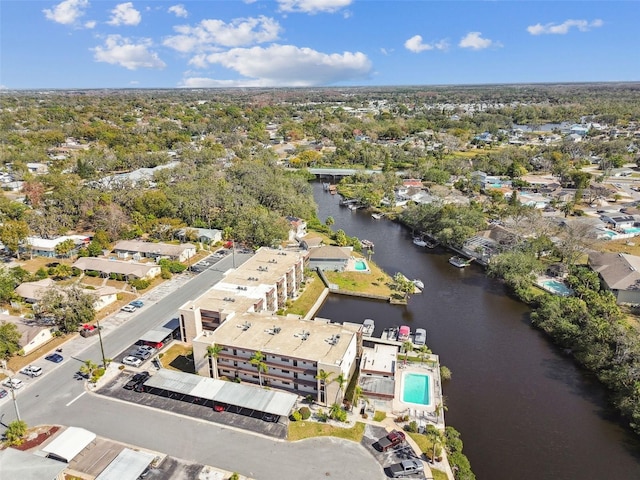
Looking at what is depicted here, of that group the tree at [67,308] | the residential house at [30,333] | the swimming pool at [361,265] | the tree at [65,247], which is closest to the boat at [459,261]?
the swimming pool at [361,265]

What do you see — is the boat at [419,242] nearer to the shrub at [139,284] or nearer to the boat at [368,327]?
the boat at [368,327]

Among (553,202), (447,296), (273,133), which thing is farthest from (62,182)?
(273,133)

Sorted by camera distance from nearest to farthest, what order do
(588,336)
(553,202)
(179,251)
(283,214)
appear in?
(588,336)
(179,251)
(283,214)
(553,202)

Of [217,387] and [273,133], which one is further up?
[273,133]

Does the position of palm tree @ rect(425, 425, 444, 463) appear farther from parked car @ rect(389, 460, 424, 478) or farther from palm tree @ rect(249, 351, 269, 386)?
palm tree @ rect(249, 351, 269, 386)

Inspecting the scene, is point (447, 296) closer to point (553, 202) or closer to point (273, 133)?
point (553, 202)

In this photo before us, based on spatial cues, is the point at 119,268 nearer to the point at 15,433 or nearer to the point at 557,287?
the point at 15,433
